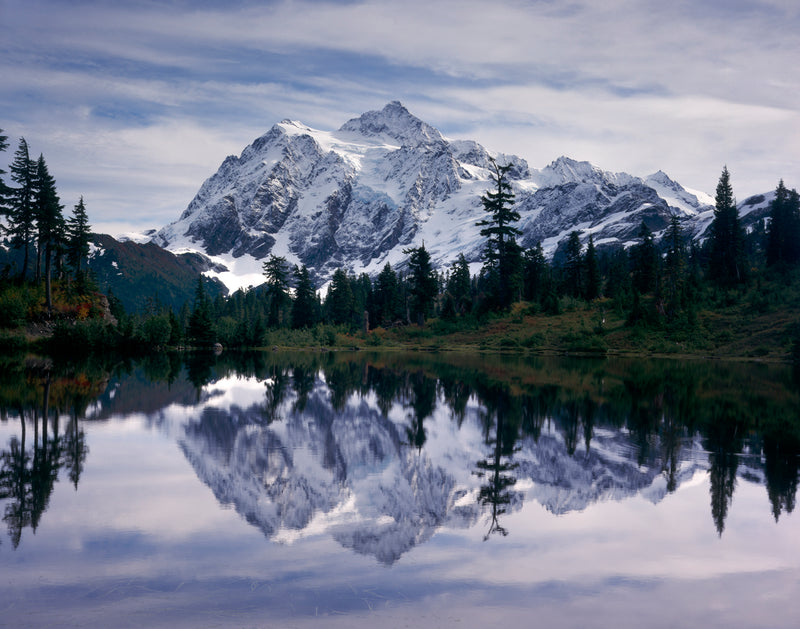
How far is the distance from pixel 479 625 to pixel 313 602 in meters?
1.80

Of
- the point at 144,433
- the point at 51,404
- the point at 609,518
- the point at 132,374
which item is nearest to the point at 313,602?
the point at 609,518

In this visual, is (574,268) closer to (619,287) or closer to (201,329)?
(619,287)

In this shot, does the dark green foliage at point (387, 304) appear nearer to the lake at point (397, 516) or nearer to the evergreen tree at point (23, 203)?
the evergreen tree at point (23, 203)

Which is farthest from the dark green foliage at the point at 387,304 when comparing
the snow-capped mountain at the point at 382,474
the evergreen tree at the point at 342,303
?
the snow-capped mountain at the point at 382,474

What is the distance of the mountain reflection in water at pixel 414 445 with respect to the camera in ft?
35.7

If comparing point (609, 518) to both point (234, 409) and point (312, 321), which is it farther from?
point (312, 321)

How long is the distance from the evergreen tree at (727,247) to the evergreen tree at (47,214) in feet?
217

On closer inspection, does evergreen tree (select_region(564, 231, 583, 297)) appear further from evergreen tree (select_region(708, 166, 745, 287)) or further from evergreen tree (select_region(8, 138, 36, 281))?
evergreen tree (select_region(8, 138, 36, 281))

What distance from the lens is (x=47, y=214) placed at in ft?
193

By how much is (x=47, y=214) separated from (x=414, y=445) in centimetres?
5380

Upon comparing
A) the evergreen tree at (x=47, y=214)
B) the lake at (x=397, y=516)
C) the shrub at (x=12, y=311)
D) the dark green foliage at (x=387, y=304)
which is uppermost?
the evergreen tree at (x=47, y=214)

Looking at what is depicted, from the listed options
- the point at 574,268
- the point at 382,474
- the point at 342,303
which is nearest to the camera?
the point at 382,474

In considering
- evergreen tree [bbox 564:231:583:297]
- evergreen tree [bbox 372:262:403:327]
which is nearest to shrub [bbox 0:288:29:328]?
evergreen tree [bbox 372:262:403:327]

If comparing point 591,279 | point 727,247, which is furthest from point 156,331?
point 727,247
